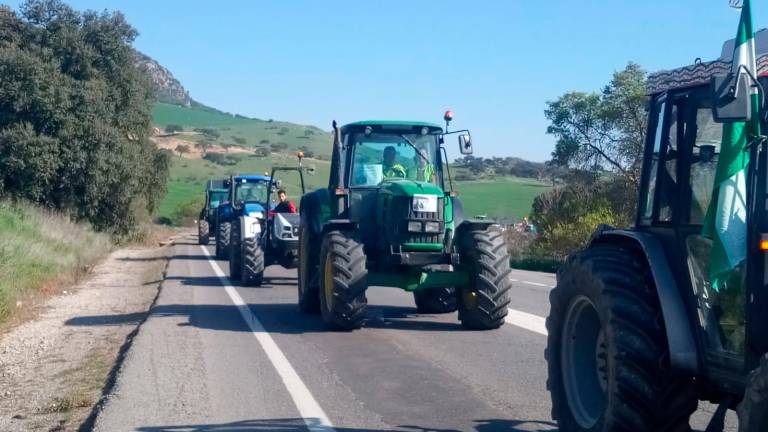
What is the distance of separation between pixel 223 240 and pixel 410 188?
669 inches

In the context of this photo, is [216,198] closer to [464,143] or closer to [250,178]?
[250,178]

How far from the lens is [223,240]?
28875 millimetres

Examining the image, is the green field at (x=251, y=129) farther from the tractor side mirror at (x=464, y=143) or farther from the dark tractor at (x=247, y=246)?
the tractor side mirror at (x=464, y=143)

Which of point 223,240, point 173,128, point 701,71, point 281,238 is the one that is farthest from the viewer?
point 173,128

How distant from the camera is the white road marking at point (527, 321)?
41.5ft

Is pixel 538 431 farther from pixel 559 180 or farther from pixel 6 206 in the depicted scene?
pixel 559 180

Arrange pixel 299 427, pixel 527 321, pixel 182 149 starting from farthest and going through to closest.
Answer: pixel 182 149 → pixel 527 321 → pixel 299 427

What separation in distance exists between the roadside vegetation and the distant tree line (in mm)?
1157

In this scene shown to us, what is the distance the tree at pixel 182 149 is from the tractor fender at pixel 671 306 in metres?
95.9

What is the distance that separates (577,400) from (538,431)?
0.70 metres

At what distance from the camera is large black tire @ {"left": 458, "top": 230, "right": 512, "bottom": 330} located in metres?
12.3

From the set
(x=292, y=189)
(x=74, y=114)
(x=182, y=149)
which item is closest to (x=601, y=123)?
(x=74, y=114)

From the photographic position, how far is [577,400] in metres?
6.54

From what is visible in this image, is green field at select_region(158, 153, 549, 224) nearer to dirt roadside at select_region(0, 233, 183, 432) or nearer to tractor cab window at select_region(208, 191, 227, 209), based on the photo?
tractor cab window at select_region(208, 191, 227, 209)
